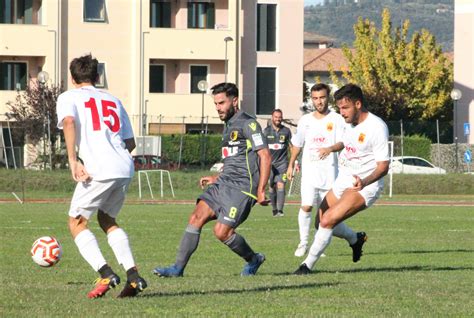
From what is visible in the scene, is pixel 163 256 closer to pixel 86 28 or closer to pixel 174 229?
pixel 174 229

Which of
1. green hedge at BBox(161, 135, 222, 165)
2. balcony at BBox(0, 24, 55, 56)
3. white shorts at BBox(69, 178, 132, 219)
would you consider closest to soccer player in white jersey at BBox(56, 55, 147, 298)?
white shorts at BBox(69, 178, 132, 219)

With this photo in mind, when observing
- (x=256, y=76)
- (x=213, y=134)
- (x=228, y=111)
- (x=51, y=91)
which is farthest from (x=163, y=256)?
(x=256, y=76)

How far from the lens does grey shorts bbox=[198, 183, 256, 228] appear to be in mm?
12602

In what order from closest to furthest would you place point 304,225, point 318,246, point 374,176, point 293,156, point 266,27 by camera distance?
point 374,176, point 318,246, point 304,225, point 293,156, point 266,27

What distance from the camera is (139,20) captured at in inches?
2363

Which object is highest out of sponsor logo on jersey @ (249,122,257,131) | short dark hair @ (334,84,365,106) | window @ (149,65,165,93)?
window @ (149,65,165,93)

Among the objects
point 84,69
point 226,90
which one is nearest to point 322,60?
A: point 226,90

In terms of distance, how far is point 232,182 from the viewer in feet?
41.8

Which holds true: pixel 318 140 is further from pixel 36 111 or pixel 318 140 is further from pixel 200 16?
pixel 200 16

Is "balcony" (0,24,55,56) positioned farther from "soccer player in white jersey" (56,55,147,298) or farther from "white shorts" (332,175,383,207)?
"soccer player in white jersey" (56,55,147,298)

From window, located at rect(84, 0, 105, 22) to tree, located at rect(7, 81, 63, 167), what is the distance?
19.8 ft

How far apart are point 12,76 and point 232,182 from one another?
4776 cm

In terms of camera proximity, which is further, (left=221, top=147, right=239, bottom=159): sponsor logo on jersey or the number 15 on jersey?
(left=221, top=147, right=239, bottom=159): sponsor logo on jersey

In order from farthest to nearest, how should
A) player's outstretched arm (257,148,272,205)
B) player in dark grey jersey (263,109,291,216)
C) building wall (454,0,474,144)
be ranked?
building wall (454,0,474,144), player in dark grey jersey (263,109,291,216), player's outstretched arm (257,148,272,205)
